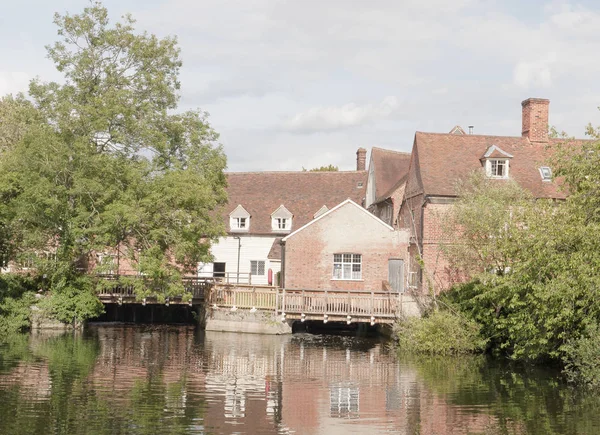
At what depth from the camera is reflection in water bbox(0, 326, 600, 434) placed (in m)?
19.0

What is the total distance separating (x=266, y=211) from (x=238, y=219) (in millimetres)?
2203

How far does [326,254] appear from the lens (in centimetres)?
4266

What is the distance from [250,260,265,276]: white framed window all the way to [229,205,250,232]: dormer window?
2.50 meters

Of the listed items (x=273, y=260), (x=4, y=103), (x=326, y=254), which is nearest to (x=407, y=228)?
(x=326, y=254)

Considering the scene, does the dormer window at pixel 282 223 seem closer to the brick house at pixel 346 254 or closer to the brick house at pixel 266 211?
the brick house at pixel 266 211

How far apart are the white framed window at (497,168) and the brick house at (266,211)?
16548 mm

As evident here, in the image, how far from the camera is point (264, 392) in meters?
23.7

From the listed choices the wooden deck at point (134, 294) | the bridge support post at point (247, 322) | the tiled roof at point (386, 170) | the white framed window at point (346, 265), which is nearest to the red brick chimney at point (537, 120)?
the tiled roof at point (386, 170)

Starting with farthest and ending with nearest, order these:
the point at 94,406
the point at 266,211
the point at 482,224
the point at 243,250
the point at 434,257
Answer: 1. the point at 266,211
2. the point at 243,250
3. the point at 434,257
4. the point at 482,224
5. the point at 94,406

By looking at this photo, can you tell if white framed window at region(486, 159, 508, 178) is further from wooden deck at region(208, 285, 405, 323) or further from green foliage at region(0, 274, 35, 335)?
green foliage at region(0, 274, 35, 335)

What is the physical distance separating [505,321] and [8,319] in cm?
2364

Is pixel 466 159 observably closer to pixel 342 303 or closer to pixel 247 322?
pixel 342 303

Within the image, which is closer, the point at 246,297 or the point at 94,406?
the point at 94,406

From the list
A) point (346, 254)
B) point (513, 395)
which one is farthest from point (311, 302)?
point (513, 395)
